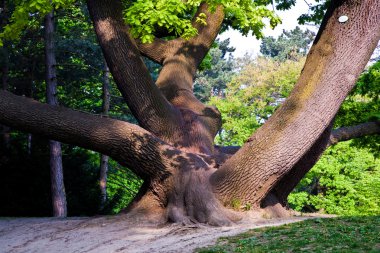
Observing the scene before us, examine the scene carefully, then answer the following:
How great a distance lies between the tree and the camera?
9180 mm

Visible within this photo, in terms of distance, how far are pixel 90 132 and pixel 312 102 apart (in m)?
4.31

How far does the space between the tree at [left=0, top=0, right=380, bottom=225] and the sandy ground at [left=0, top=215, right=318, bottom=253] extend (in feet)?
1.76

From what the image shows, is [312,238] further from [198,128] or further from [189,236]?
[198,128]

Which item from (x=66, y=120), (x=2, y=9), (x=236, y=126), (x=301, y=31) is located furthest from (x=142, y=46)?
(x=301, y=31)

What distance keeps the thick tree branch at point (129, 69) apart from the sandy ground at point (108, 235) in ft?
7.88

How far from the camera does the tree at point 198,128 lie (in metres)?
9.18

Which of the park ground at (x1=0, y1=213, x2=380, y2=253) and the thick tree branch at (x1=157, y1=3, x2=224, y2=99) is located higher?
the thick tree branch at (x1=157, y1=3, x2=224, y2=99)

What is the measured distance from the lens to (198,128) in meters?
11.9

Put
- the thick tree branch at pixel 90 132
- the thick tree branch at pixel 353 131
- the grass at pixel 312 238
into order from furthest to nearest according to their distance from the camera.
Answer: the thick tree branch at pixel 353 131, the thick tree branch at pixel 90 132, the grass at pixel 312 238

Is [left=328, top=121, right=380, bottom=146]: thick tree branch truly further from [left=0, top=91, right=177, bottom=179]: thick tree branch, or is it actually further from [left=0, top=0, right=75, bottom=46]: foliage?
[left=0, top=0, right=75, bottom=46]: foliage

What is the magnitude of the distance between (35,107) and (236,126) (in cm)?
2249

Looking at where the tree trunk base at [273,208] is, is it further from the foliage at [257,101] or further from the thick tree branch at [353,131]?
the foliage at [257,101]

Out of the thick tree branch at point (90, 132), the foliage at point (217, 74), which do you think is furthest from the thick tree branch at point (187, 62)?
the foliage at point (217, 74)

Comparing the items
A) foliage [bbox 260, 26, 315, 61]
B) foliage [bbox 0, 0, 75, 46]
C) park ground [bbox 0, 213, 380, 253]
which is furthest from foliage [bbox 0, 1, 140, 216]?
foliage [bbox 260, 26, 315, 61]
